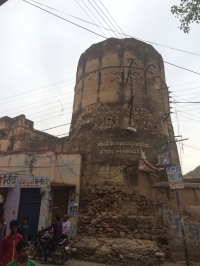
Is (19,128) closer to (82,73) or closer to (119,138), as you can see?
(82,73)

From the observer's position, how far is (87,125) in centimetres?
1363

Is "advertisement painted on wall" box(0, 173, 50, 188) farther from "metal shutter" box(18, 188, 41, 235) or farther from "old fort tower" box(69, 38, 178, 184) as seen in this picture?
"old fort tower" box(69, 38, 178, 184)

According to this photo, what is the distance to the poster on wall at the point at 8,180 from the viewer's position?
39.9ft

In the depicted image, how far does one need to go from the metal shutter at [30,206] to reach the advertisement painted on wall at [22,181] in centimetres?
27

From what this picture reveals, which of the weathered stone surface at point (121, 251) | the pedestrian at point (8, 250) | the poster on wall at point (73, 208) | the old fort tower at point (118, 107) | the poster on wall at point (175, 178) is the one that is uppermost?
the old fort tower at point (118, 107)

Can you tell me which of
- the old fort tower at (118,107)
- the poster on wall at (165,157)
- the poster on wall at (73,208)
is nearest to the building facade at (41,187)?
the poster on wall at (73,208)

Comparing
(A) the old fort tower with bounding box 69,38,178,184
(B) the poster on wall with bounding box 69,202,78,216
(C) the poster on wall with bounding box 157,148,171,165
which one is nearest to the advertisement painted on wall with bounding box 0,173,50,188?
(B) the poster on wall with bounding box 69,202,78,216

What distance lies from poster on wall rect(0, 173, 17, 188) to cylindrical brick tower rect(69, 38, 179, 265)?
352cm

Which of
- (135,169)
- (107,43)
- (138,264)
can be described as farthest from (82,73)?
(138,264)

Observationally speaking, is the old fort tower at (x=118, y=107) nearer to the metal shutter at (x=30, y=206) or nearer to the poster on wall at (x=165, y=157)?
the poster on wall at (x=165, y=157)

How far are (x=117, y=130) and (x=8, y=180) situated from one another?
633cm

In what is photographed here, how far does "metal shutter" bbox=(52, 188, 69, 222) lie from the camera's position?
37.6ft

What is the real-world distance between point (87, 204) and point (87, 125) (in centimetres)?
449

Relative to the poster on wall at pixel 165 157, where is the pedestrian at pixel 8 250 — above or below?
below
